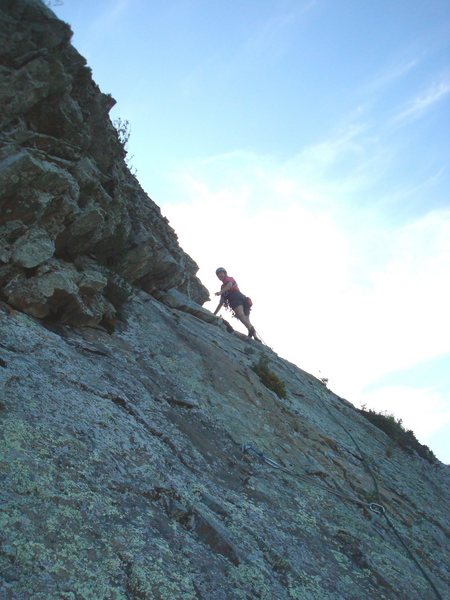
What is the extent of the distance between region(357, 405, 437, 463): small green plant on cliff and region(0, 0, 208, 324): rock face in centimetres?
885

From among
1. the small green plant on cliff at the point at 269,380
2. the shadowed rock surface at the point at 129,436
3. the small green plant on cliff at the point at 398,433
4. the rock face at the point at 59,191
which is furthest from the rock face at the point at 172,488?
the small green plant on cliff at the point at 398,433

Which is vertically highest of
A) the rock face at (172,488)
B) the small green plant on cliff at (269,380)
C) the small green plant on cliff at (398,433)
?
the small green plant on cliff at (398,433)

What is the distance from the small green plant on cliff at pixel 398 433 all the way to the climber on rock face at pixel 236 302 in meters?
4.91

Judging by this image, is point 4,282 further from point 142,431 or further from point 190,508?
point 190,508

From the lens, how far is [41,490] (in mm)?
4266

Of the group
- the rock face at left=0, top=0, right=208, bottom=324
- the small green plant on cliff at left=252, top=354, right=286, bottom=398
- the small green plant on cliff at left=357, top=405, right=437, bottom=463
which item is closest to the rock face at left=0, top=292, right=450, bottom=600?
the rock face at left=0, top=0, right=208, bottom=324

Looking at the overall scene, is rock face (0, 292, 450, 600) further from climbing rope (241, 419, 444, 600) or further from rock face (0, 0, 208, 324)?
rock face (0, 0, 208, 324)

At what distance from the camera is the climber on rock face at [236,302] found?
17.7m

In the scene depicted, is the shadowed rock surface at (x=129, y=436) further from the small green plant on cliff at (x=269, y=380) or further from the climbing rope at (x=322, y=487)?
the small green plant on cliff at (x=269, y=380)

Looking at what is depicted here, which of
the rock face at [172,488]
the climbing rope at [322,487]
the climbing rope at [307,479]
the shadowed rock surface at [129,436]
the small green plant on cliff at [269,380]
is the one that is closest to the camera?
the rock face at [172,488]

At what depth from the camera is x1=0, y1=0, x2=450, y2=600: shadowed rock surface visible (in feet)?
14.1

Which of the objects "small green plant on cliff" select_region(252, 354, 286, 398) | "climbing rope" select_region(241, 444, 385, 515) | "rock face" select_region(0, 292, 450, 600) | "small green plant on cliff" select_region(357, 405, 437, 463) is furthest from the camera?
"small green plant on cliff" select_region(357, 405, 437, 463)

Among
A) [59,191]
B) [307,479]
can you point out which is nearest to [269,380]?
[307,479]

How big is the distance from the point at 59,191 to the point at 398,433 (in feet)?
43.1
